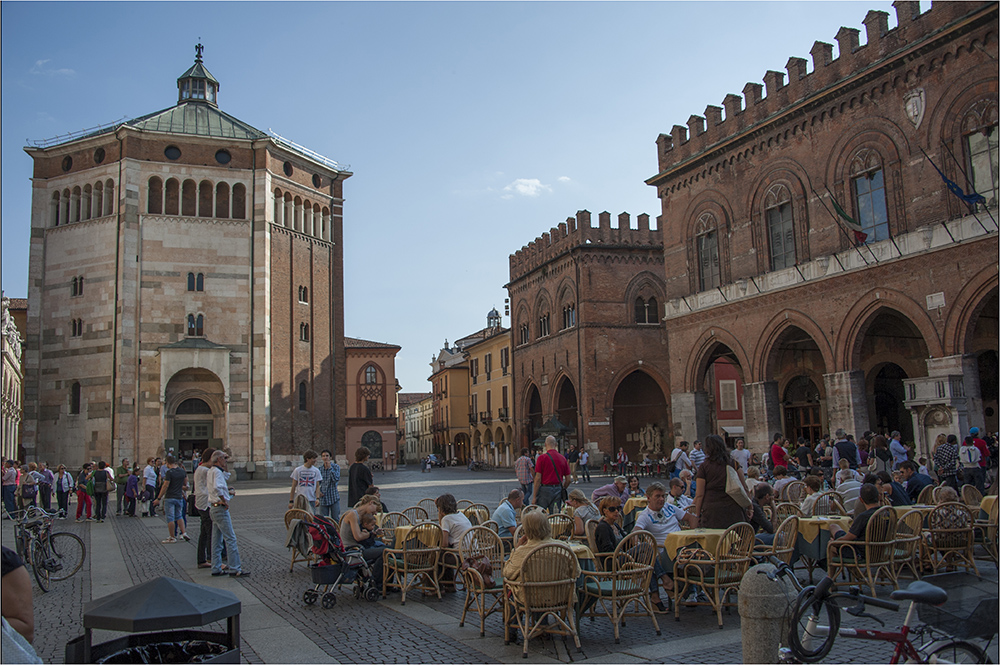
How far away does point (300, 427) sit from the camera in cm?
3750

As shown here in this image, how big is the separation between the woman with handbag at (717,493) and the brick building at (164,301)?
30.6m

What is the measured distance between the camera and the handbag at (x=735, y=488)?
7488mm

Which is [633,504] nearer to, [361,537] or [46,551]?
[361,537]

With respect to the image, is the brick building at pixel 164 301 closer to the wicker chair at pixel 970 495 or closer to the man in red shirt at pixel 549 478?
the man in red shirt at pixel 549 478

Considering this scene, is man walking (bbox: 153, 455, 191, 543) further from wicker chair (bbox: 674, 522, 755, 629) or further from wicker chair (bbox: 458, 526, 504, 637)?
wicker chair (bbox: 674, 522, 755, 629)

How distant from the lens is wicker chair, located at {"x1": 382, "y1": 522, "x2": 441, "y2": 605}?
796 cm

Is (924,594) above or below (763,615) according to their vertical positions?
above

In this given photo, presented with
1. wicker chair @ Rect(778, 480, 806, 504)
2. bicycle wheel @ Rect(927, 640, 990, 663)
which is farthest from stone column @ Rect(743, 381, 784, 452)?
bicycle wheel @ Rect(927, 640, 990, 663)

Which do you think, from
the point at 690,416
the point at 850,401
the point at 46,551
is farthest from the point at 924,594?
the point at 690,416

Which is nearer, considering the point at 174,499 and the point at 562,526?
the point at 562,526

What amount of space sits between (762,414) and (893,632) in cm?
2030

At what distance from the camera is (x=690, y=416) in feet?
86.8

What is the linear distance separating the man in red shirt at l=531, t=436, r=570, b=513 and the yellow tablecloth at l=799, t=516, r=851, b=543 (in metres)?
4.06

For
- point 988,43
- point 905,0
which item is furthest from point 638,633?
point 905,0
